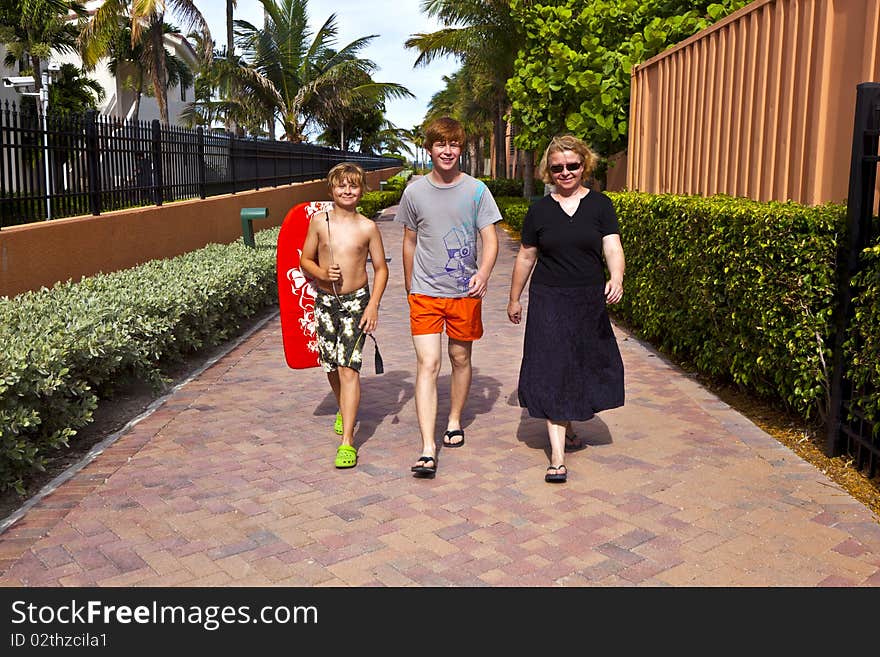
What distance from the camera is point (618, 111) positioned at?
13000mm

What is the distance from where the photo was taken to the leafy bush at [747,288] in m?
4.81

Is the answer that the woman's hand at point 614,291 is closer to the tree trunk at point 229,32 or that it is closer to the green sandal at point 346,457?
the green sandal at point 346,457

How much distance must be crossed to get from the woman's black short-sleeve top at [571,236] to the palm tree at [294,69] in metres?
26.1

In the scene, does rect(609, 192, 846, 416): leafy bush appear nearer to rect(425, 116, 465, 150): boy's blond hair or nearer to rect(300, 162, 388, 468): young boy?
rect(425, 116, 465, 150): boy's blond hair

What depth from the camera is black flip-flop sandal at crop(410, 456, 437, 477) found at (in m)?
4.48

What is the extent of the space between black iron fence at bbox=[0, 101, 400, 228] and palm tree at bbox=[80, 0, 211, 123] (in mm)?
15082

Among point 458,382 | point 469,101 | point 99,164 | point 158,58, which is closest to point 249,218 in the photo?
point 99,164

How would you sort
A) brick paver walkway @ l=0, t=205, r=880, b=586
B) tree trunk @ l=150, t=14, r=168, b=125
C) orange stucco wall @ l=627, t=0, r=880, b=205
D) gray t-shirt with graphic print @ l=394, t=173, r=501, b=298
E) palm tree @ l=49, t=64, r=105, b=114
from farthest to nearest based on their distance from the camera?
palm tree @ l=49, t=64, r=105, b=114 < tree trunk @ l=150, t=14, r=168, b=125 < orange stucco wall @ l=627, t=0, r=880, b=205 < gray t-shirt with graphic print @ l=394, t=173, r=501, b=298 < brick paver walkway @ l=0, t=205, r=880, b=586

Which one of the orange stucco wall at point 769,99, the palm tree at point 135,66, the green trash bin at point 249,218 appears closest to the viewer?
the orange stucco wall at point 769,99

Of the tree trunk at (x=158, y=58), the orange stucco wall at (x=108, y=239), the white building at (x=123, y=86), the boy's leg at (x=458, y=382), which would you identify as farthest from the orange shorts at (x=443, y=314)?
the white building at (x=123, y=86)

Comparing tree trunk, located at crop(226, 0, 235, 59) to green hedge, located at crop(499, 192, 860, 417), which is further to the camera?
tree trunk, located at crop(226, 0, 235, 59)

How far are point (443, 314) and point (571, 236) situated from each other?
83 centimetres

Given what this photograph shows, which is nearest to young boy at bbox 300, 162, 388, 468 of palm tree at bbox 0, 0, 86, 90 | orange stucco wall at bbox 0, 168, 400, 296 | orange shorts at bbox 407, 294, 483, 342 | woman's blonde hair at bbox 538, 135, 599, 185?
orange shorts at bbox 407, 294, 483, 342

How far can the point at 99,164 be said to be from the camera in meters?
8.93
